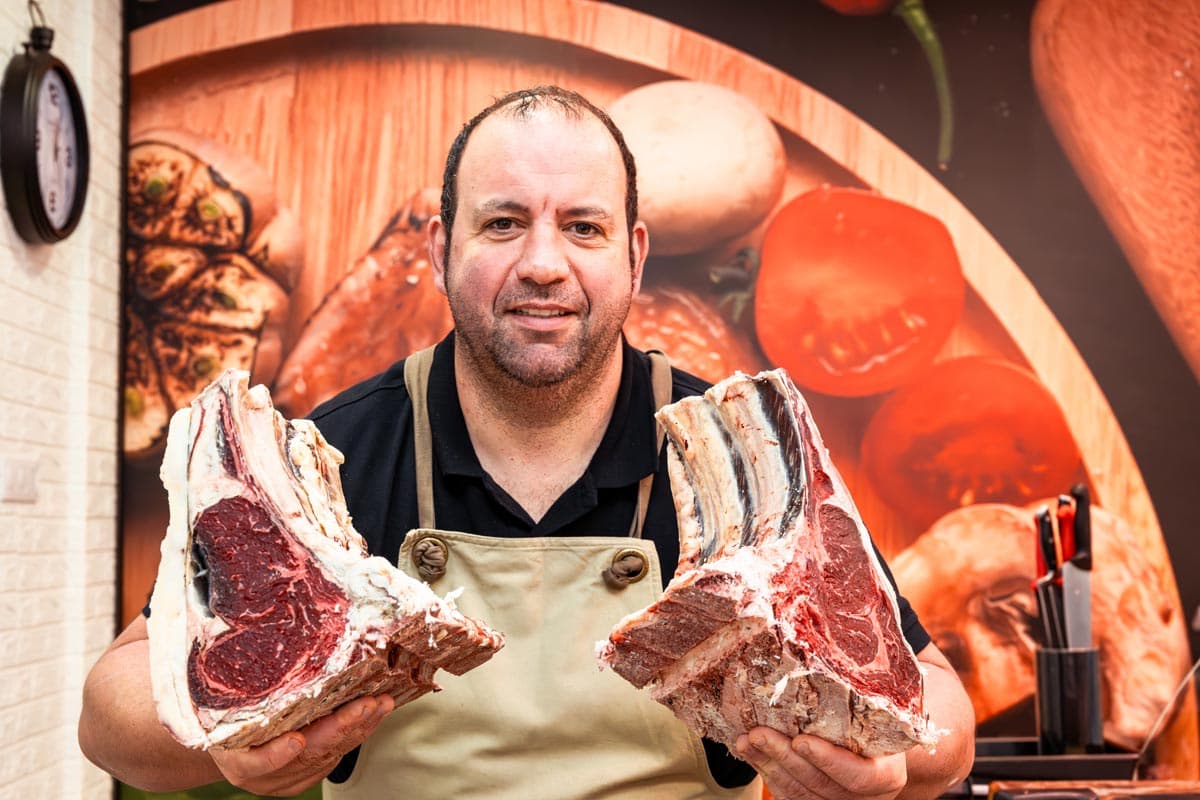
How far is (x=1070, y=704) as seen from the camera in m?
2.53

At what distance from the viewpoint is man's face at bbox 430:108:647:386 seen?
5.49 ft

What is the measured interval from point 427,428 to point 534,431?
164 millimetres

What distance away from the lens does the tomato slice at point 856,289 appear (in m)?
3.15

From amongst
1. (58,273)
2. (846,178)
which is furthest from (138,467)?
(846,178)

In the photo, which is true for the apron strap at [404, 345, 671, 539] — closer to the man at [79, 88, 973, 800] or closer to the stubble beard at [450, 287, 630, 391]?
the man at [79, 88, 973, 800]

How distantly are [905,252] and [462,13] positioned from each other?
1333 millimetres

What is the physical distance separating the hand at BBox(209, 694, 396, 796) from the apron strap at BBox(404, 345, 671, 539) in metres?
0.48

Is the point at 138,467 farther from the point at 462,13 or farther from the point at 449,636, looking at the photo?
the point at 449,636

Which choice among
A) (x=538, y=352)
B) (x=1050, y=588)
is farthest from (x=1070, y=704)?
(x=538, y=352)

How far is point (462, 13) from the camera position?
3129 millimetres

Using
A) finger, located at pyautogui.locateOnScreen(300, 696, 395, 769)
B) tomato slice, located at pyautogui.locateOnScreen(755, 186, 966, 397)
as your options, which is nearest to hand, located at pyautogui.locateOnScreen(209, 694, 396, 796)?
finger, located at pyautogui.locateOnScreen(300, 696, 395, 769)

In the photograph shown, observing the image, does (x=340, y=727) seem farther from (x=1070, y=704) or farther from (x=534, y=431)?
(x=1070, y=704)

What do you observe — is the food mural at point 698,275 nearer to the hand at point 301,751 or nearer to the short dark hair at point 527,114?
the short dark hair at point 527,114

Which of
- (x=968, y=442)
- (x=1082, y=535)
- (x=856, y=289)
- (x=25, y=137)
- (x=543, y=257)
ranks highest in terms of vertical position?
(x=25, y=137)
